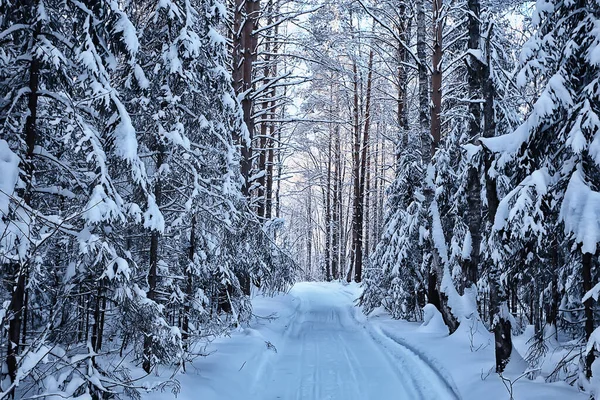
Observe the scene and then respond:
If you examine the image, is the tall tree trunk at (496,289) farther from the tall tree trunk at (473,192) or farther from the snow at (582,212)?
the snow at (582,212)

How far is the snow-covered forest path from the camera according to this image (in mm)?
7930

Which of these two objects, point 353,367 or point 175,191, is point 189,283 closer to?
point 175,191

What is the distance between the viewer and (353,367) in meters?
9.67

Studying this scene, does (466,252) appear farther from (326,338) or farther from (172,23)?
(172,23)

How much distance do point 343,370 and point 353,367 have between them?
32 cm

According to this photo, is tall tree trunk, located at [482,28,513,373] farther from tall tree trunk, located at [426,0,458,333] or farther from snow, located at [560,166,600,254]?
tall tree trunk, located at [426,0,458,333]

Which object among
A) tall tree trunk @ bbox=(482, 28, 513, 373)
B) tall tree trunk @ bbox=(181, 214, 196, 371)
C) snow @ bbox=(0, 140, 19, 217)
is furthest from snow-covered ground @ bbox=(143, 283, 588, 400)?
snow @ bbox=(0, 140, 19, 217)

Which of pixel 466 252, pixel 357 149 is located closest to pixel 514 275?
pixel 466 252

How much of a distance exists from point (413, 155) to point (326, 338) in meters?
6.74

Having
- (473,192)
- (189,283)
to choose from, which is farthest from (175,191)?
(473,192)

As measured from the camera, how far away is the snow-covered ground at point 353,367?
24.2 feet

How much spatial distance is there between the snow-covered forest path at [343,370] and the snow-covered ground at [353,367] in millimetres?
17

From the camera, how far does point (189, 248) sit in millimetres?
10039

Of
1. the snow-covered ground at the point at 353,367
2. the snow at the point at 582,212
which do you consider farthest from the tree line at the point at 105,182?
the snow at the point at 582,212
